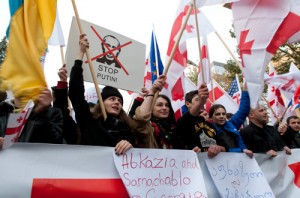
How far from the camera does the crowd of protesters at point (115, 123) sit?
272cm

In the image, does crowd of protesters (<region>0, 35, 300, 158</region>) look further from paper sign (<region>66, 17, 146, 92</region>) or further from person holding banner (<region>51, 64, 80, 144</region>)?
paper sign (<region>66, 17, 146, 92</region>)

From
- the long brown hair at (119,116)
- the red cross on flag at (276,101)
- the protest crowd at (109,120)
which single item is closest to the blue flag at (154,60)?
the protest crowd at (109,120)

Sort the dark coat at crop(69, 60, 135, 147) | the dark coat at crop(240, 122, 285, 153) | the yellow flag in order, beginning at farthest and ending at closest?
the dark coat at crop(240, 122, 285, 153), the dark coat at crop(69, 60, 135, 147), the yellow flag

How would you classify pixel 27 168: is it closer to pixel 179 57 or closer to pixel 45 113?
pixel 45 113

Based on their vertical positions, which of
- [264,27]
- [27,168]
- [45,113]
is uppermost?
[264,27]

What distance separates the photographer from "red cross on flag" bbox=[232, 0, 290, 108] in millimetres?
3574

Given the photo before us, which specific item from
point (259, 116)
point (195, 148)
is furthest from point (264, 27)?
point (195, 148)

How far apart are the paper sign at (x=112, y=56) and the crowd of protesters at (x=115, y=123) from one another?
0.42ft

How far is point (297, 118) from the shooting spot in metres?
5.74

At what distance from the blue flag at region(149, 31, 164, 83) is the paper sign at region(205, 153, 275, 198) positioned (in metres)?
2.40

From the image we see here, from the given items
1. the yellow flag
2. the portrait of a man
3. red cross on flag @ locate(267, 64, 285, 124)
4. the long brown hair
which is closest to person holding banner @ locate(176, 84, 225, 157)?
the long brown hair

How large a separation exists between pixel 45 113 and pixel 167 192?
3.40ft

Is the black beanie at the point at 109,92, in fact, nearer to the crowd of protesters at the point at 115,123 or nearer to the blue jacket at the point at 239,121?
the crowd of protesters at the point at 115,123

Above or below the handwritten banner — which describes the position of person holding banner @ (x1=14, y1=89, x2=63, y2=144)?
above
